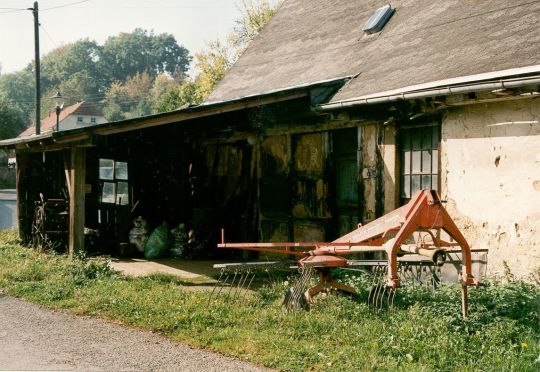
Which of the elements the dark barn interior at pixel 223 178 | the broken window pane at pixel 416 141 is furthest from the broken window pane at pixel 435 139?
the dark barn interior at pixel 223 178

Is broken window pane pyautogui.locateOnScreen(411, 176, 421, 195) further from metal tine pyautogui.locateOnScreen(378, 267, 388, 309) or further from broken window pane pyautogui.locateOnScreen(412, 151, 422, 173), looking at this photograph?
metal tine pyautogui.locateOnScreen(378, 267, 388, 309)

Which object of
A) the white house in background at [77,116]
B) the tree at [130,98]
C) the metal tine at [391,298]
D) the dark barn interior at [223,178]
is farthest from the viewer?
the tree at [130,98]

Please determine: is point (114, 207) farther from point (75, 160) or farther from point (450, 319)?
point (450, 319)

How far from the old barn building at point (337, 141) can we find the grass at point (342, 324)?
161cm

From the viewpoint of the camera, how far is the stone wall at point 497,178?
771cm

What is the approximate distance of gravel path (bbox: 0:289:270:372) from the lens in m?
5.53

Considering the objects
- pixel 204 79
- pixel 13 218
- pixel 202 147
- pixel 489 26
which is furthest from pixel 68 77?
pixel 489 26

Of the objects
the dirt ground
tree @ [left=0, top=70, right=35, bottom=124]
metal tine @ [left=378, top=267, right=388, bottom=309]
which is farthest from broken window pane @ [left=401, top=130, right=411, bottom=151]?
tree @ [left=0, top=70, right=35, bottom=124]

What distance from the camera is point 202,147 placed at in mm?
14539

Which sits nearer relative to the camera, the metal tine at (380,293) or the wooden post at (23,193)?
the metal tine at (380,293)

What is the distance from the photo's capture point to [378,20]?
12.2m

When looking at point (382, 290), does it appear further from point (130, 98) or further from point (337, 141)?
point (130, 98)

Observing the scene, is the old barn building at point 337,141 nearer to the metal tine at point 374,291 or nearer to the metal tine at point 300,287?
the metal tine at point 374,291

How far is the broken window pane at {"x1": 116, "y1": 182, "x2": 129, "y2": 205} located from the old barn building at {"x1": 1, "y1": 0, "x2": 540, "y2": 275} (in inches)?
1.3
